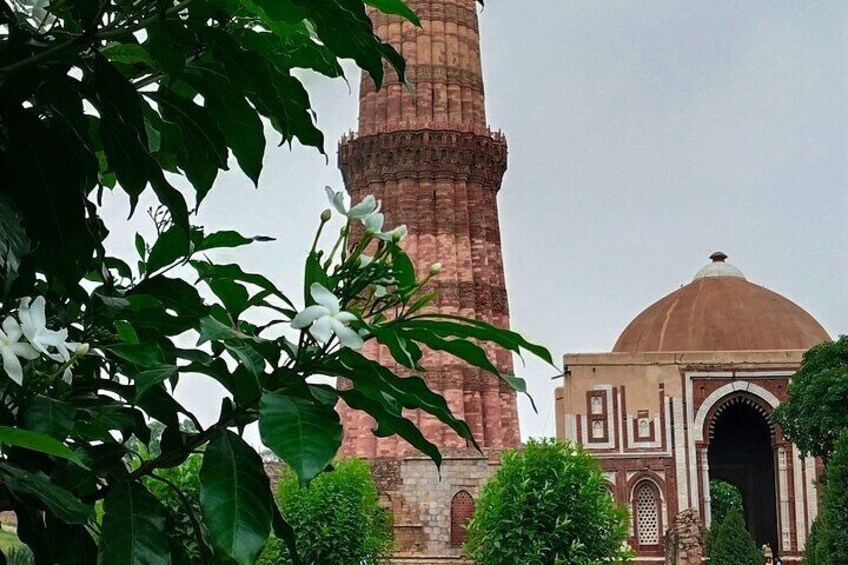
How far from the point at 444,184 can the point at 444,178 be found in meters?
0.12

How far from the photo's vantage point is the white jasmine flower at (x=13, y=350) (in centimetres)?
144

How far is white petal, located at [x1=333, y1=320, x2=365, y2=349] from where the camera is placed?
1.48 meters

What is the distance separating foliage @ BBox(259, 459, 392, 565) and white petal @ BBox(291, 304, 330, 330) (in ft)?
44.2

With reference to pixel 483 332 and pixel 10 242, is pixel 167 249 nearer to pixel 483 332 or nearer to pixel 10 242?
pixel 10 242

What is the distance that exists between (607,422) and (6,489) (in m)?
20.2

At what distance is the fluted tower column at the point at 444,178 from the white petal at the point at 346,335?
2032 centimetres

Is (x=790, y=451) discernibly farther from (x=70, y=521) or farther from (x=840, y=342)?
(x=70, y=521)

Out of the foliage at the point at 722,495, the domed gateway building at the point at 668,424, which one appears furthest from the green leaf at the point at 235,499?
the foliage at the point at 722,495

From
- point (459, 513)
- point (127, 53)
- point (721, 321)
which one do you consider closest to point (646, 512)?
point (459, 513)

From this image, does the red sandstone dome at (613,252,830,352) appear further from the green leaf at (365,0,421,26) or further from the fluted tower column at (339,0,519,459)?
the green leaf at (365,0,421,26)

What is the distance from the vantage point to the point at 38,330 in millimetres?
1479

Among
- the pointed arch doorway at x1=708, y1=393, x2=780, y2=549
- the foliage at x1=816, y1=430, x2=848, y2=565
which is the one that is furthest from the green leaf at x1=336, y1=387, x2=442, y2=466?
the pointed arch doorway at x1=708, y1=393, x2=780, y2=549

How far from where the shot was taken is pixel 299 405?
1.46 metres

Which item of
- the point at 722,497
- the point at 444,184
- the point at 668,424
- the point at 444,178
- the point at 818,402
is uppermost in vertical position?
the point at 444,178
